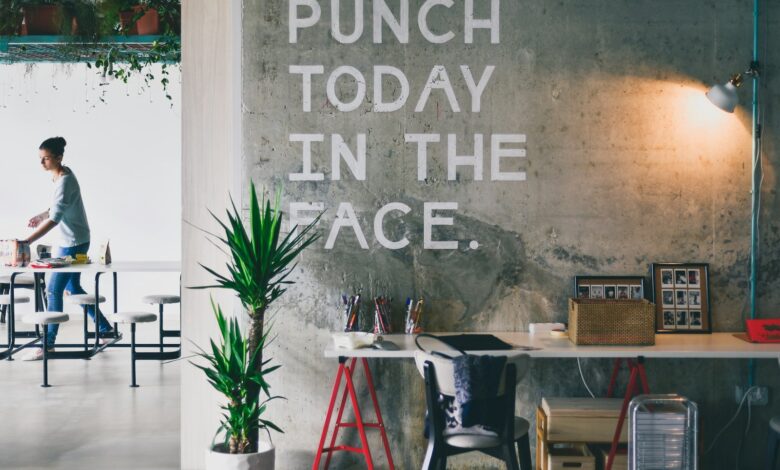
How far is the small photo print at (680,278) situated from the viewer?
16.1ft

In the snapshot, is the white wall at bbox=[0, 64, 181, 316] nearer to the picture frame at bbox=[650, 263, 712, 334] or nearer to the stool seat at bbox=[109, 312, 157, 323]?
the stool seat at bbox=[109, 312, 157, 323]

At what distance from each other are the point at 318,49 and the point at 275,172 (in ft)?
2.56

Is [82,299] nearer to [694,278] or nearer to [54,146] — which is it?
[54,146]

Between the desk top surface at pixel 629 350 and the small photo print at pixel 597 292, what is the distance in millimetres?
420

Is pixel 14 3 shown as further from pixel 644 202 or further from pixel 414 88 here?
pixel 644 202

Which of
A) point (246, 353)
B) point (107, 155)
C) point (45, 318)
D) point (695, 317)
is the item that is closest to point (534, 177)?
point (695, 317)

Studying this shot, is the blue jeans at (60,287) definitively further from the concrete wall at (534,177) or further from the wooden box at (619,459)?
the wooden box at (619,459)

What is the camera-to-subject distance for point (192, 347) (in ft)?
16.7

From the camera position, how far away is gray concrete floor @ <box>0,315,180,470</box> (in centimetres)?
524

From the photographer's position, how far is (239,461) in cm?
427

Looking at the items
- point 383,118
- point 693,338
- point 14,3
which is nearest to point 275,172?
point 383,118

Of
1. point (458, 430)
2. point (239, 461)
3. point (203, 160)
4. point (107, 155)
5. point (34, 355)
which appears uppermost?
point (107, 155)

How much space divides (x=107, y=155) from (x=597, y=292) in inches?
290

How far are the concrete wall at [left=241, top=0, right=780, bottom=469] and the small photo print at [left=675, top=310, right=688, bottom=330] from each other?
0.78 feet
